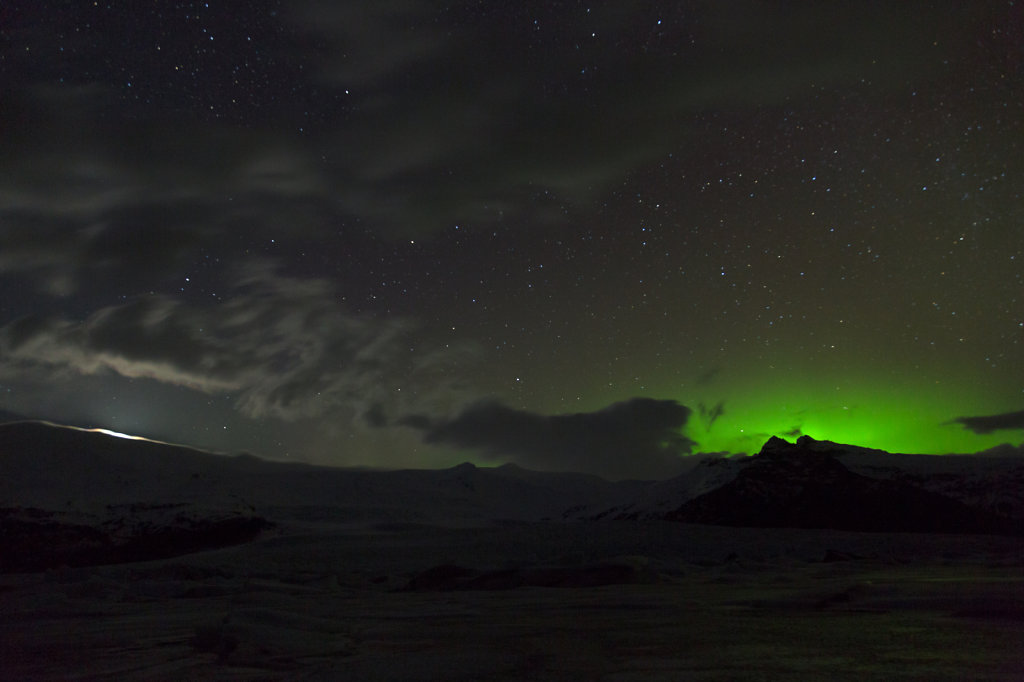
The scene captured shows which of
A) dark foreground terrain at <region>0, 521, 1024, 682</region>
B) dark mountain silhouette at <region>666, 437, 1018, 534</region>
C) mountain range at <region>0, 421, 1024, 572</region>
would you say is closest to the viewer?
dark foreground terrain at <region>0, 521, 1024, 682</region>

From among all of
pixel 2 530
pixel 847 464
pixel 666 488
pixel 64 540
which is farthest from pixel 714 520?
pixel 2 530

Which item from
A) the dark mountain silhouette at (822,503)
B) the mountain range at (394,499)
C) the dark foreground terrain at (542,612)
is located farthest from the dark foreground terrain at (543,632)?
the dark mountain silhouette at (822,503)

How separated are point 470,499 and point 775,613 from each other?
76754 millimetres

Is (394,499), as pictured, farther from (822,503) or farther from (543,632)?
(543,632)

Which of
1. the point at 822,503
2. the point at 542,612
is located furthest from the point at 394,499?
the point at 542,612

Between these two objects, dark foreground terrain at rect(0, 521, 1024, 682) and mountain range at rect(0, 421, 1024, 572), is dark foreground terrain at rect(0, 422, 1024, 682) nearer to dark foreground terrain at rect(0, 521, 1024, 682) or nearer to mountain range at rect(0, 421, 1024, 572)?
dark foreground terrain at rect(0, 521, 1024, 682)

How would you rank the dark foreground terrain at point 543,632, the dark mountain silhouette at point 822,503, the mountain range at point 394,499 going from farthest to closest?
1. the dark mountain silhouette at point 822,503
2. the mountain range at point 394,499
3. the dark foreground terrain at point 543,632

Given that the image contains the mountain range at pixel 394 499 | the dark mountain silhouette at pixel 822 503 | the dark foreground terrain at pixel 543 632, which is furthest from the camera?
the dark mountain silhouette at pixel 822 503

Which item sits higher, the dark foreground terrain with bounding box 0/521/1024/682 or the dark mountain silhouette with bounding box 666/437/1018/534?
the dark foreground terrain with bounding box 0/521/1024/682

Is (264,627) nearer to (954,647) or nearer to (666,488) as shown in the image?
(954,647)

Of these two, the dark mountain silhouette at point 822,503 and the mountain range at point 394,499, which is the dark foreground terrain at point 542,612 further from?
the dark mountain silhouette at point 822,503

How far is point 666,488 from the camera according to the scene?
179 feet

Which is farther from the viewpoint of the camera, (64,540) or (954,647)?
(64,540)

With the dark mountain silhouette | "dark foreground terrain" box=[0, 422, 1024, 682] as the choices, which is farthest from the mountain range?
"dark foreground terrain" box=[0, 422, 1024, 682]
